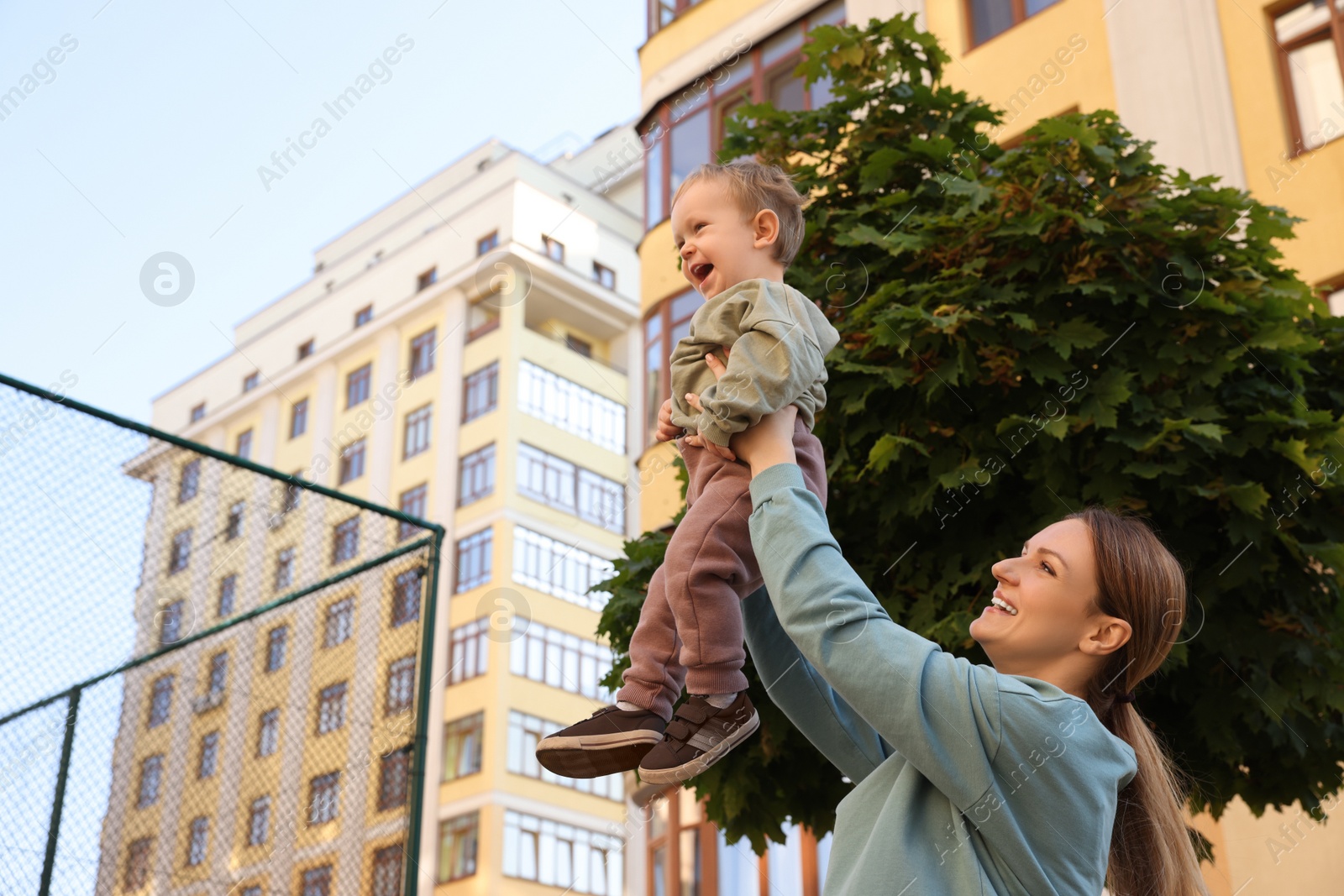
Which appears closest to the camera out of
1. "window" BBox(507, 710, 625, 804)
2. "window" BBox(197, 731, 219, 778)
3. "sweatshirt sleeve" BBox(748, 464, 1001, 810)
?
"sweatshirt sleeve" BBox(748, 464, 1001, 810)

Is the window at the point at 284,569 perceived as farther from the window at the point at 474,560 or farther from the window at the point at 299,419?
the window at the point at 299,419

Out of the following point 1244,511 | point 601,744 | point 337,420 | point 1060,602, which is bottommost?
point 601,744

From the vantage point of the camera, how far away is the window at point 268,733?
2899 centimetres

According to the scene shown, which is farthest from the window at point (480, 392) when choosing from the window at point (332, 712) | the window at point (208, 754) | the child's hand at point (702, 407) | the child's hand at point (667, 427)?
the child's hand at point (702, 407)

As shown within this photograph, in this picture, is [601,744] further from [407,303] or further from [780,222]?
[407,303]

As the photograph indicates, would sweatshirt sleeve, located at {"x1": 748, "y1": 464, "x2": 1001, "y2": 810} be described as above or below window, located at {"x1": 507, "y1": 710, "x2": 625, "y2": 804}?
below

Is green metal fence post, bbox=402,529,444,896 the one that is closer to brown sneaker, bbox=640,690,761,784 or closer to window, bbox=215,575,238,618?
brown sneaker, bbox=640,690,761,784

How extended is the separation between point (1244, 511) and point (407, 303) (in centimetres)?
4459

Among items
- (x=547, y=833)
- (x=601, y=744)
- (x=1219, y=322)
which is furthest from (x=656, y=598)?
(x=547, y=833)

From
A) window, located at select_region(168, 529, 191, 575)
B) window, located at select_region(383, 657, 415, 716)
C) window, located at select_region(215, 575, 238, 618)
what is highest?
window, located at select_region(168, 529, 191, 575)

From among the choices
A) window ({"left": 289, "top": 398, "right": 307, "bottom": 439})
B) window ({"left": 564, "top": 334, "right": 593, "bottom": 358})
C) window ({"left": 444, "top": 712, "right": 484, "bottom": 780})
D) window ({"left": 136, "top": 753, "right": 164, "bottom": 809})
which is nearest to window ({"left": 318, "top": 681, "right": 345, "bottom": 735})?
window ({"left": 136, "top": 753, "right": 164, "bottom": 809})

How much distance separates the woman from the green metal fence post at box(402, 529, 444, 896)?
244 inches

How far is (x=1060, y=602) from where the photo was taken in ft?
8.84

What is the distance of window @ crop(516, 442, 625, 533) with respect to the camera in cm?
4581
